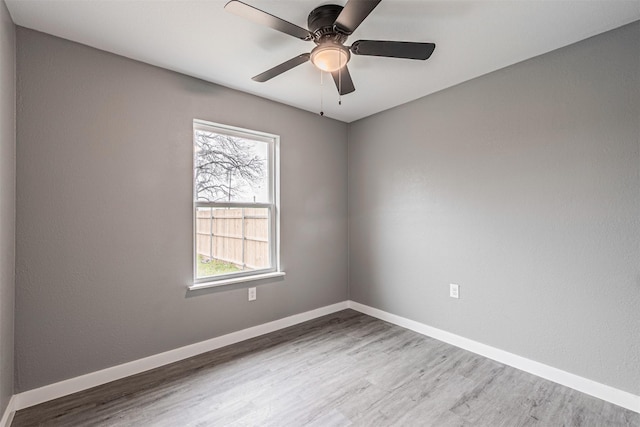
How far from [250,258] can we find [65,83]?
2.01 metres

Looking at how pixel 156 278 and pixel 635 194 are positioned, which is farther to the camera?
pixel 156 278

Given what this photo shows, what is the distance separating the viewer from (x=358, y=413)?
6.06 ft

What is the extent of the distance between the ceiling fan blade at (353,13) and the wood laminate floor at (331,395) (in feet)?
7.48

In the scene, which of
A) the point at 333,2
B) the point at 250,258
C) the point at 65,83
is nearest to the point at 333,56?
the point at 333,2

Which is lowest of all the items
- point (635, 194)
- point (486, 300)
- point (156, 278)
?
point (486, 300)

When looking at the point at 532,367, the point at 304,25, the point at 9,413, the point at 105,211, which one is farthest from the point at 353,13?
the point at 9,413

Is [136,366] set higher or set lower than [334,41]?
lower

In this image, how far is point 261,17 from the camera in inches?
59.6

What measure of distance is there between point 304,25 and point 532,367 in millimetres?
3025

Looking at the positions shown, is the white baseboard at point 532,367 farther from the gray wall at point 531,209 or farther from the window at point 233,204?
the window at point 233,204

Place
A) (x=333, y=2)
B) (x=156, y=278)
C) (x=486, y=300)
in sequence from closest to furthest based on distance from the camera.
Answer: (x=333, y=2) → (x=156, y=278) → (x=486, y=300)

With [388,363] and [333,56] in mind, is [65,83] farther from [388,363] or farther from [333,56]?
[388,363]

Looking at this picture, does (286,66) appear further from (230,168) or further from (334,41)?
(230,168)

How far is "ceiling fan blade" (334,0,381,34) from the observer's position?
4.53ft
